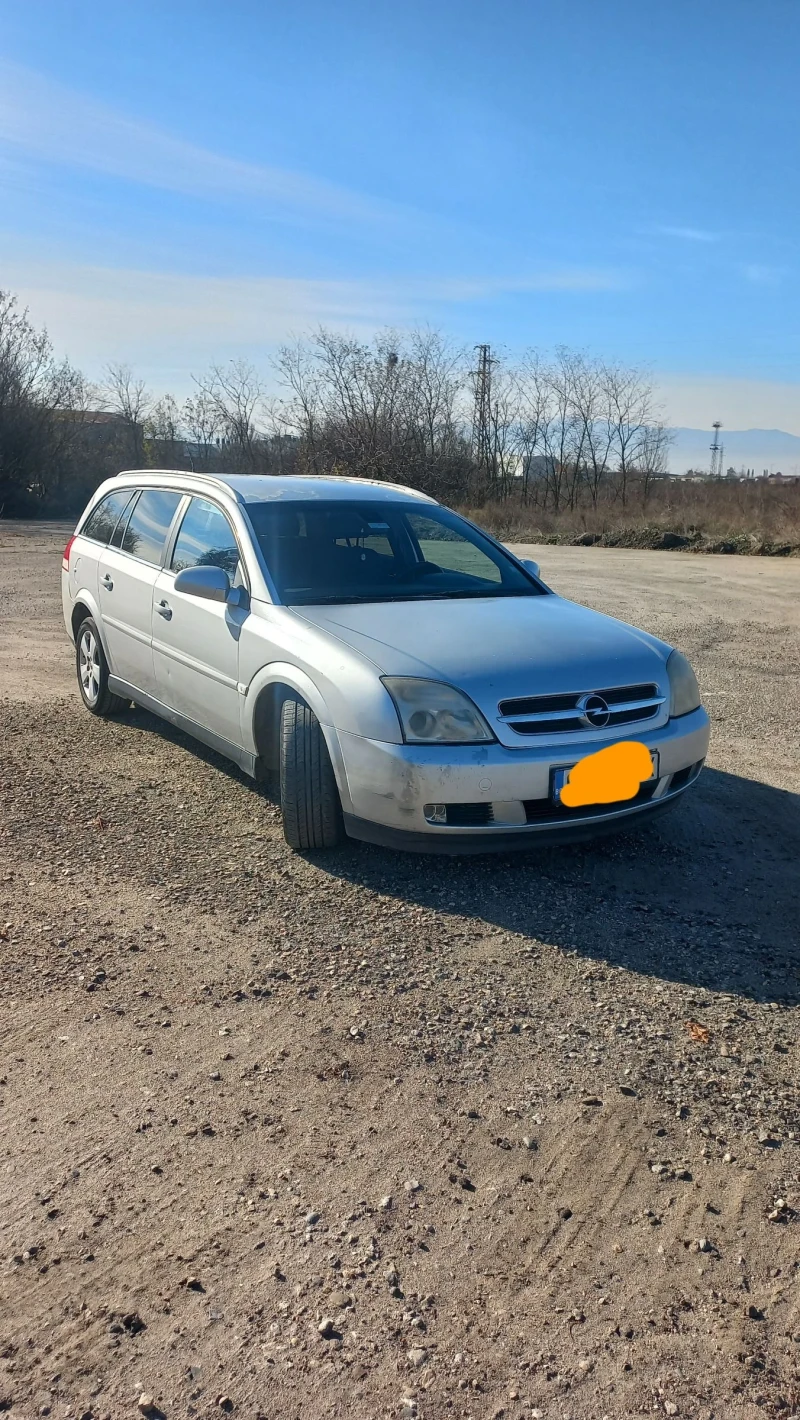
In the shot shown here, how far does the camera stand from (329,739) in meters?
4.04

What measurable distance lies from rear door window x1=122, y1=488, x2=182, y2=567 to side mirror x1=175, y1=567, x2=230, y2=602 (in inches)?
37.6

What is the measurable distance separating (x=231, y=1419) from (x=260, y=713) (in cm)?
301

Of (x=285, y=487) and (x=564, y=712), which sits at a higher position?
(x=285, y=487)

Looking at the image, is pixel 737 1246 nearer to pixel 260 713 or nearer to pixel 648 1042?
pixel 648 1042

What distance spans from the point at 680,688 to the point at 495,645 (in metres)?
0.88

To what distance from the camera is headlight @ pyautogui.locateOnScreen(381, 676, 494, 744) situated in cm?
384

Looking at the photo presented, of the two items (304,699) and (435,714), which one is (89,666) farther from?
(435,714)

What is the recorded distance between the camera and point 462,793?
3779 mm

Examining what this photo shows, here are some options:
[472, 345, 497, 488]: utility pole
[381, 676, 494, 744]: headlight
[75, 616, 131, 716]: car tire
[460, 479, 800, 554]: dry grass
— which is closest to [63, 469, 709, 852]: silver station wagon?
[381, 676, 494, 744]: headlight

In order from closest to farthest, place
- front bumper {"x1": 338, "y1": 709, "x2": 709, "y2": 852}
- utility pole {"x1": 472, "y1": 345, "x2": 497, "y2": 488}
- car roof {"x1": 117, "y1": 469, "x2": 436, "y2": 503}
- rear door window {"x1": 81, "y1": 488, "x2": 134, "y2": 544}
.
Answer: front bumper {"x1": 338, "y1": 709, "x2": 709, "y2": 852}, car roof {"x1": 117, "y1": 469, "x2": 436, "y2": 503}, rear door window {"x1": 81, "y1": 488, "x2": 134, "y2": 544}, utility pole {"x1": 472, "y1": 345, "x2": 497, "y2": 488}

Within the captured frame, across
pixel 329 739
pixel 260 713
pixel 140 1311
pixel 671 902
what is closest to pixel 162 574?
pixel 260 713

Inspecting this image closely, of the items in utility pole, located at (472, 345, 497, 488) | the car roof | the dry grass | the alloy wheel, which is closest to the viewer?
the car roof

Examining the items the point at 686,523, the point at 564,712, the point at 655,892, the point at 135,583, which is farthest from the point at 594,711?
the point at 686,523

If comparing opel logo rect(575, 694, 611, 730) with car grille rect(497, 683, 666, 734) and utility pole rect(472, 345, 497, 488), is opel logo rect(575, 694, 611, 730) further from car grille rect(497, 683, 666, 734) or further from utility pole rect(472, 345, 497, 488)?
utility pole rect(472, 345, 497, 488)
